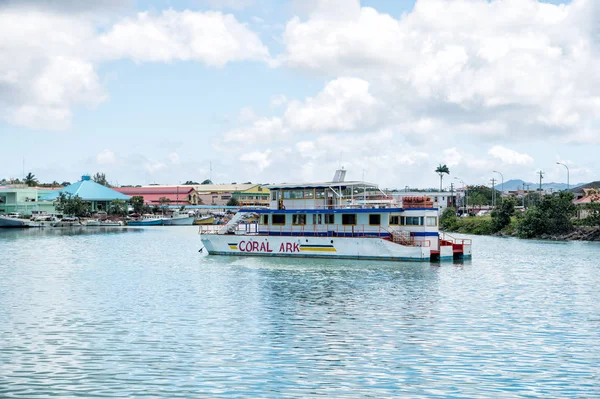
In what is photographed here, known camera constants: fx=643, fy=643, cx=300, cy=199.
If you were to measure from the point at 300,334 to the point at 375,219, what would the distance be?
31137 mm

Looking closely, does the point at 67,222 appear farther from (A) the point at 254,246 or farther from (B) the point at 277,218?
(B) the point at 277,218

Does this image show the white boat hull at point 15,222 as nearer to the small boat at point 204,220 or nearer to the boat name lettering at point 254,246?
the small boat at point 204,220

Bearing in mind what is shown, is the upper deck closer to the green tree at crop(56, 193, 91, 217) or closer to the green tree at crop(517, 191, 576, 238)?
the green tree at crop(517, 191, 576, 238)

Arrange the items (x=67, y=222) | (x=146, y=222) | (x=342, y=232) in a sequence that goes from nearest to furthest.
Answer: (x=342, y=232) < (x=67, y=222) < (x=146, y=222)

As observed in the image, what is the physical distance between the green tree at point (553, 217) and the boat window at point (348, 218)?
181 ft

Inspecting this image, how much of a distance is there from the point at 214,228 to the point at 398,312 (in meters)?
40.8

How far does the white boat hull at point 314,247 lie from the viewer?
54000 millimetres

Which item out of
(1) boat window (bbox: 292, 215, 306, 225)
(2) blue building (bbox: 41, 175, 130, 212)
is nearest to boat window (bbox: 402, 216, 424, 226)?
(1) boat window (bbox: 292, 215, 306, 225)

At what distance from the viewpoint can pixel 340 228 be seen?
57.2 metres

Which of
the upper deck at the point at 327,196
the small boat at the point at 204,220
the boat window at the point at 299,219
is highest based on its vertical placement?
the upper deck at the point at 327,196

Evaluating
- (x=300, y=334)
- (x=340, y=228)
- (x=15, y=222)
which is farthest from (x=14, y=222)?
(x=300, y=334)

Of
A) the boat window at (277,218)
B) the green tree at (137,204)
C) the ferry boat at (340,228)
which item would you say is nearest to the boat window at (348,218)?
the ferry boat at (340,228)

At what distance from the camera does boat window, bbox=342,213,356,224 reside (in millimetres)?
56688

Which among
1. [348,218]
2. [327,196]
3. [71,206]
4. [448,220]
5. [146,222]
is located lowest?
[146,222]
